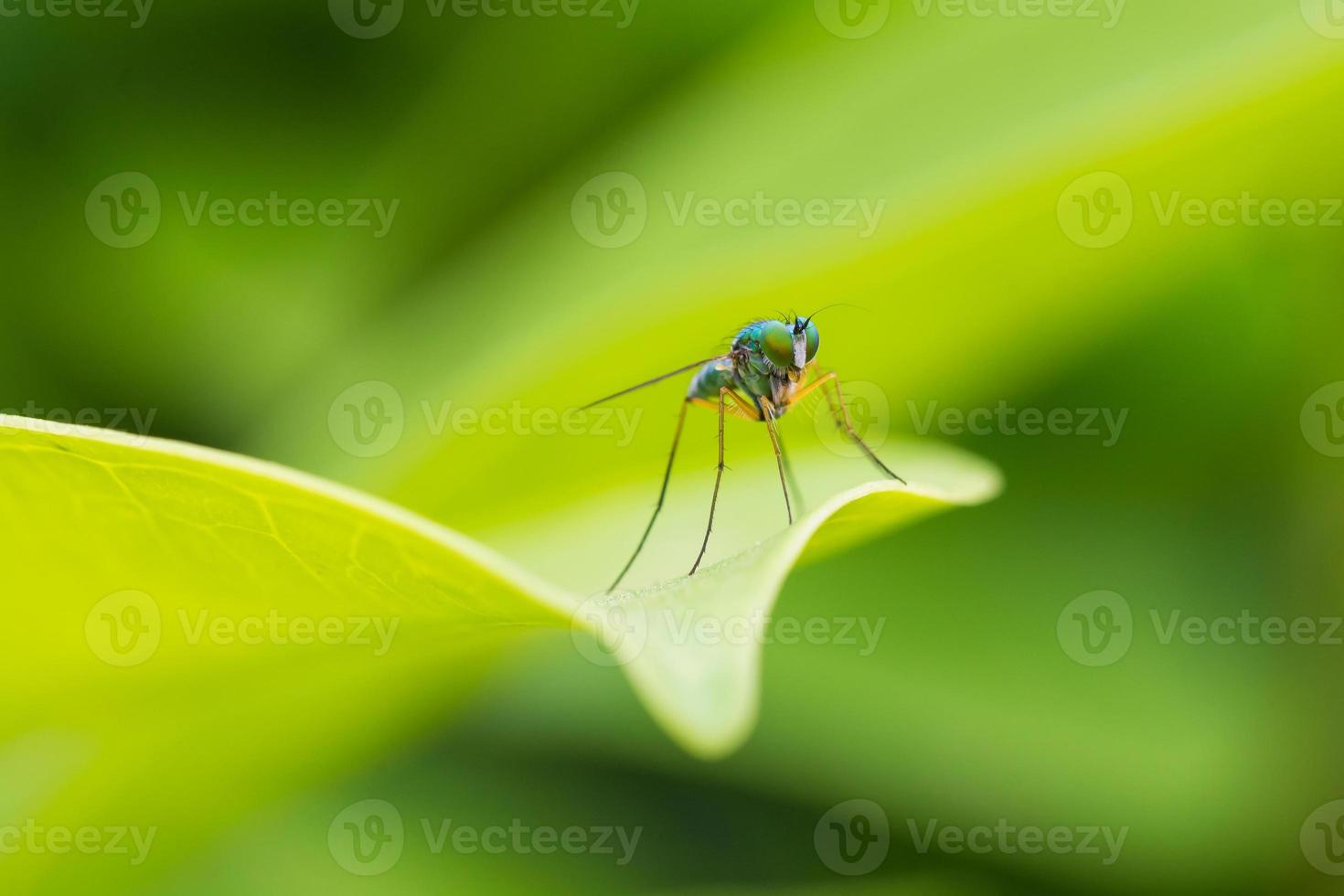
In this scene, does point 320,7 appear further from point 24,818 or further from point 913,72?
point 24,818

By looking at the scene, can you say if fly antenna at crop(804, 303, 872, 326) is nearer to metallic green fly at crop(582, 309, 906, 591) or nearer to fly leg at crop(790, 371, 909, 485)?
metallic green fly at crop(582, 309, 906, 591)

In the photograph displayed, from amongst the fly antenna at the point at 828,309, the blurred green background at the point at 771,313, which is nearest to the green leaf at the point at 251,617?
the blurred green background at the point at 771,313

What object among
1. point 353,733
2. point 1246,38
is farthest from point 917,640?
point 1246,38

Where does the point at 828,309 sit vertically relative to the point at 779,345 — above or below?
above

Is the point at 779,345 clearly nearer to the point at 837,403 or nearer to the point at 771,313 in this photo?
the point at 771,313

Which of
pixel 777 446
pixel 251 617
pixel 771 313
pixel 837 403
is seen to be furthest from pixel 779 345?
pixel 251 617

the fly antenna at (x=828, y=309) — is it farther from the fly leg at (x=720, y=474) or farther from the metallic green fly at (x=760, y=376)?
the fly leg at (x=720, y=474)

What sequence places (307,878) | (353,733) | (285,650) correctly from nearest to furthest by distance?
(285,650), (353,733), (307,878)
